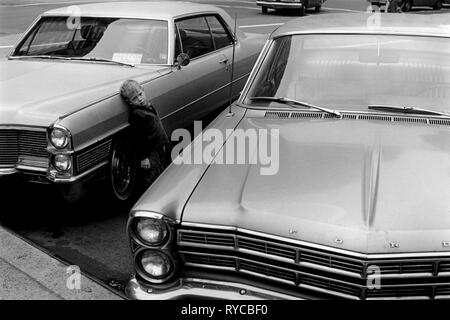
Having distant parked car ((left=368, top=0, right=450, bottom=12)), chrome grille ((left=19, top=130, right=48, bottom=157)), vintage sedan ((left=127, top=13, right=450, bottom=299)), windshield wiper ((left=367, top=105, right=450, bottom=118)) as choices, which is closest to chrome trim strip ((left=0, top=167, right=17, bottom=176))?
chrome grille ((left=19, top=130, right=48, bottom=157))

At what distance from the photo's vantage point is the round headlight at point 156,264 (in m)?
2.78

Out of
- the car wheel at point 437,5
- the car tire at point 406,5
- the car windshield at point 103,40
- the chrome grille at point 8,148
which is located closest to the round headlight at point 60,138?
the chrome grille at point 8,148

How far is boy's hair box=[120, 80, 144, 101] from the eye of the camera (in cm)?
487

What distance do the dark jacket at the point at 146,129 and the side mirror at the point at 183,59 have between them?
1.03m

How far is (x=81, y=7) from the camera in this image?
6414 millimetres

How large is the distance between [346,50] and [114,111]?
198 cm

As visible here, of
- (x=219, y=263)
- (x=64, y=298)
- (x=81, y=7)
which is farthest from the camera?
(x=81, y=7)

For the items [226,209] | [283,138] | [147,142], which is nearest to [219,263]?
[226,209]

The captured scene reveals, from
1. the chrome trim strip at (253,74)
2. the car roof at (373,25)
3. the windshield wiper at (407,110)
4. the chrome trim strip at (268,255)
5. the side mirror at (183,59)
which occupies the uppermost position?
the car roof at (373,25)

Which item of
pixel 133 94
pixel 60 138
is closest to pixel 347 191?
pixel 60 138

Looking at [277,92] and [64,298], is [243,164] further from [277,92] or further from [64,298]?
[64,298]

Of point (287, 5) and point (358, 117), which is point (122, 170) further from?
point (287, 5)

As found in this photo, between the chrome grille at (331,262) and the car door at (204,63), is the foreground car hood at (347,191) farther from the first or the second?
the car door at (204,63)

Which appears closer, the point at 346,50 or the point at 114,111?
the point at 346,50
